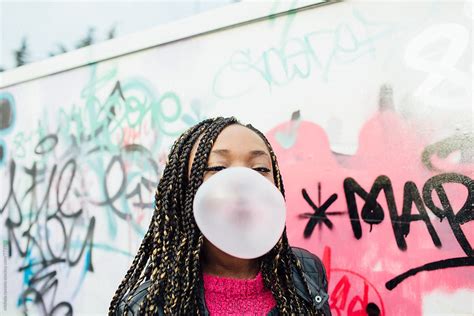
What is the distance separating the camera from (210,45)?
83.7 inches

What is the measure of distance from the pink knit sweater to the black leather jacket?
0.06 ft

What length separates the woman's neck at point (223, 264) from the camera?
3.60 ft

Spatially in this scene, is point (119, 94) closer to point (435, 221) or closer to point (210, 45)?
point (210, 45)

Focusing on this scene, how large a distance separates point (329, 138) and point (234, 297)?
0.86m

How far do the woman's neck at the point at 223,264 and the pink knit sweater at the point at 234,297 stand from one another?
2 centimetres

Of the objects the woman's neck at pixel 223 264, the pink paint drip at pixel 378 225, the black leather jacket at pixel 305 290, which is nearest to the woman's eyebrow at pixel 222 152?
the woman's neck at pixel 223 264

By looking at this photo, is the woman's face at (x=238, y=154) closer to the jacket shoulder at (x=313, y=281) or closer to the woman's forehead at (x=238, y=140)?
the woman's forehead at (x=238, y=140)

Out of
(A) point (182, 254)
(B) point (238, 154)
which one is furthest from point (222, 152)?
(A) point (182, 254)

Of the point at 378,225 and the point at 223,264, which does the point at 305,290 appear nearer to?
the point at 223,264

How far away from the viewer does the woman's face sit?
1094 mm

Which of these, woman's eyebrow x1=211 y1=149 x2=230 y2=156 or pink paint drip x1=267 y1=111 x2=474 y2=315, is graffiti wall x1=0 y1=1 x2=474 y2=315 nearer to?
pink paint drip x1=267 y1=111 x2=474 y2=315

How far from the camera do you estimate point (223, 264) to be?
1.11 m

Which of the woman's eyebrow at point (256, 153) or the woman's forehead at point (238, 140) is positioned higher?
the woman's forehead at point (238, 140)

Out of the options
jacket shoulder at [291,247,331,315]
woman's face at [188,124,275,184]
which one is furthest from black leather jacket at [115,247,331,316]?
woman's face at [188,124,275,184]
